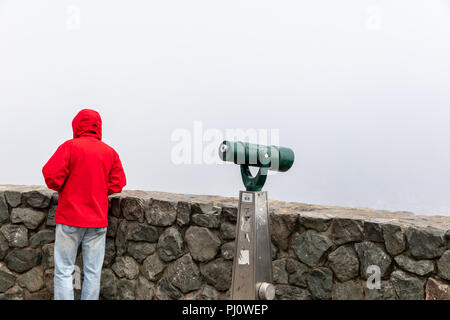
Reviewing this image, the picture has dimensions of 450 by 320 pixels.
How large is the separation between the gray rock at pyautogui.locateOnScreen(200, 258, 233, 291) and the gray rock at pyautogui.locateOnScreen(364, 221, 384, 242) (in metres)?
0.93

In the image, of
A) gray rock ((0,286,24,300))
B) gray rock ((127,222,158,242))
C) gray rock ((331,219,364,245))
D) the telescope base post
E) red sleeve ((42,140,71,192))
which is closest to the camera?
the telescope base post

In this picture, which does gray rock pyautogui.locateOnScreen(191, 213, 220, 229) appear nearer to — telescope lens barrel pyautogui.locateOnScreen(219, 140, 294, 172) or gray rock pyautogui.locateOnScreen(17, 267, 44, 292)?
telescope lens barrel pyautogui.locateOnScreen(219, 140, 294, 172)

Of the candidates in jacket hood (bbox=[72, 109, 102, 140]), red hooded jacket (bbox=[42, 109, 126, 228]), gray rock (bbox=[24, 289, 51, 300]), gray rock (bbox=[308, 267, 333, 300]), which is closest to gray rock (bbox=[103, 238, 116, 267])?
red hooded jacket (bbox=[42, 109, 126, 228])

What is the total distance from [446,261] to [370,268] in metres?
0.41

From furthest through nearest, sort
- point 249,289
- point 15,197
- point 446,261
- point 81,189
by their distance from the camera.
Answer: point 15,197 → point 81,189 → point 446,261 → point 249,289

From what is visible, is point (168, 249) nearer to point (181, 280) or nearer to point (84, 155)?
point (181, 280)

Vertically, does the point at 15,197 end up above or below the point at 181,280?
above

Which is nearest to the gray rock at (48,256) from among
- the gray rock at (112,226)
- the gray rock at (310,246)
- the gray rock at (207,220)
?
the gray rock at (112,226)

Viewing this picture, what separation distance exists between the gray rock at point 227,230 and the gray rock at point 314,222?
1.56 ft

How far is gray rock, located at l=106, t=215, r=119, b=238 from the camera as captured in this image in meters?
3.62

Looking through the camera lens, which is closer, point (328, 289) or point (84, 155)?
point (328, 289)

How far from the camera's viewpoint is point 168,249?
3.41 meters

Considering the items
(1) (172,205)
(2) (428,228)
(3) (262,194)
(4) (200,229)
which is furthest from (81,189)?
(2) (428,228)

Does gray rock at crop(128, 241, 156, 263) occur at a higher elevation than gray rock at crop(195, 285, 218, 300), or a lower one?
higher
